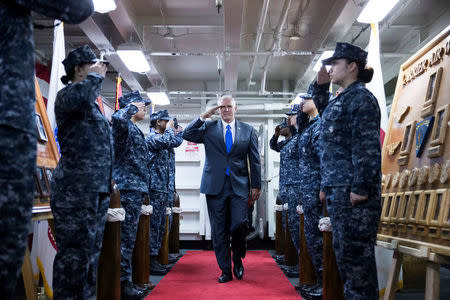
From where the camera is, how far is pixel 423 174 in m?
2.29

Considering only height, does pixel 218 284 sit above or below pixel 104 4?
below

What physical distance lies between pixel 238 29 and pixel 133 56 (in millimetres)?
1530

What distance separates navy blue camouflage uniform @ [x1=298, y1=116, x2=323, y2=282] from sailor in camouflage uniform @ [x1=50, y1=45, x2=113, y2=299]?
71.3 inches

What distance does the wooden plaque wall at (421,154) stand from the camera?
207 cm

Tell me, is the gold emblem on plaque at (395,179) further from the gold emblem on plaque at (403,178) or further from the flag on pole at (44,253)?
the flag on pole at (44,253)

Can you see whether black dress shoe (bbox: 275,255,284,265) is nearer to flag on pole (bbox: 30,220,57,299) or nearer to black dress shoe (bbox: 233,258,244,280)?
black dress shoe (bbox: 233,258,244,280)

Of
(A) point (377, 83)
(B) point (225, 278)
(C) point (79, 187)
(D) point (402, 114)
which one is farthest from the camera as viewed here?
(B) point (225, 278)

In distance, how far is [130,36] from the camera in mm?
5586

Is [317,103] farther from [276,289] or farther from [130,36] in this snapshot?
[130,36]

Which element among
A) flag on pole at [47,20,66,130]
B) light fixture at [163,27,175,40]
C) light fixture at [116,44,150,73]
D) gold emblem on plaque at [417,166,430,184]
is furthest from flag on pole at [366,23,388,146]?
light fixture at [163,27,175,40]

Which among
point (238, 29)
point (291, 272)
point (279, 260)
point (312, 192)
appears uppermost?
point (238, 29)

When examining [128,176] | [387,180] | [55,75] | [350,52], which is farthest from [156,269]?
[350,52]

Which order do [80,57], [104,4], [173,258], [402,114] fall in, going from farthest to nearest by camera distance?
1. [173,258]
2. [104,4]
3. [402,114]
4. [80,57]

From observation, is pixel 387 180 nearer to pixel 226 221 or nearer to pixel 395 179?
pixel 395 179
